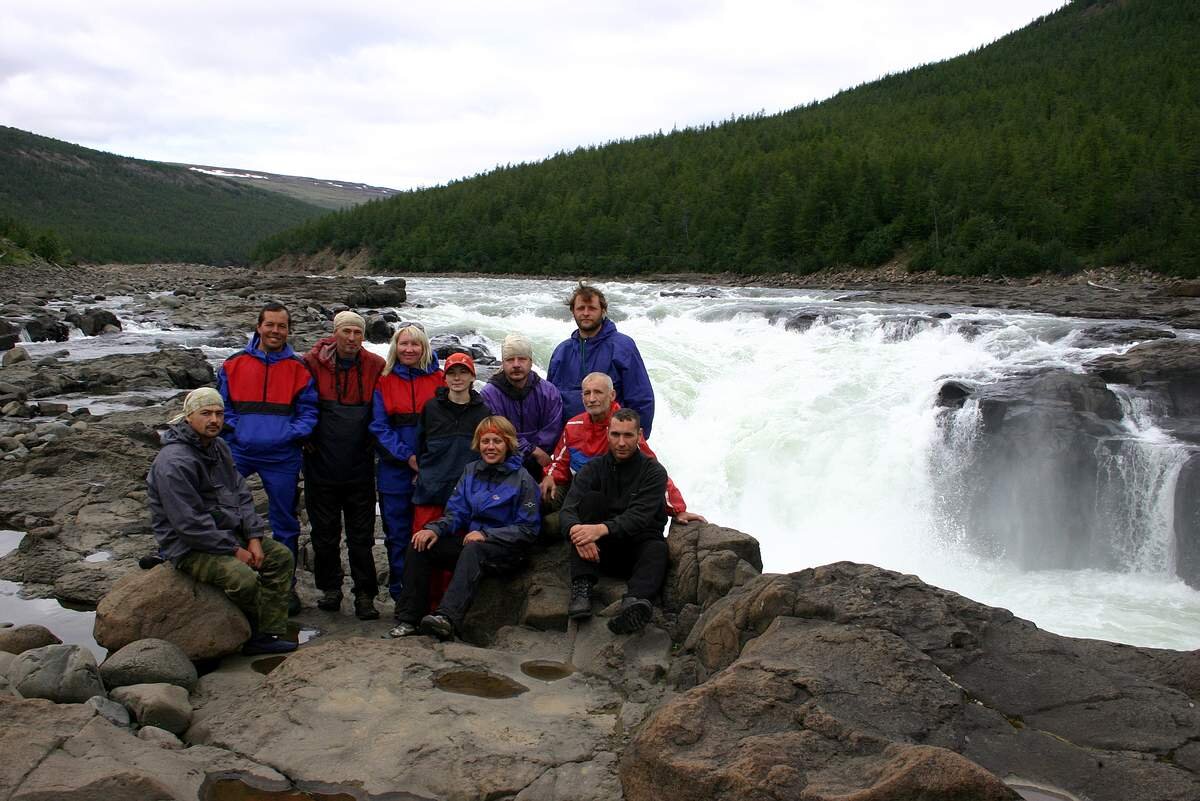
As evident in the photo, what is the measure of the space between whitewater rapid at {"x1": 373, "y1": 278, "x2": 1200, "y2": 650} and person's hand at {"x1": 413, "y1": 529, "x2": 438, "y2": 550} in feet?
20.2

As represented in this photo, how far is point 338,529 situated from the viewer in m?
6.44

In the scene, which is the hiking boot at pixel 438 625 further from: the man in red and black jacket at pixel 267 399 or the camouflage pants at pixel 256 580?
the man in red and black jacket at pixel 267 399

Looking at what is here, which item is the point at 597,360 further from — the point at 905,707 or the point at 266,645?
the point at 905,707

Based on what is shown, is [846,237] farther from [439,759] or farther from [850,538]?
[439,759]

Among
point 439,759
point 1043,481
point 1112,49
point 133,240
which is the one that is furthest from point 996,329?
point 133,240

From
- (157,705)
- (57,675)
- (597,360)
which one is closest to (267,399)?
(57,675)

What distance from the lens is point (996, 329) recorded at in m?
18.5

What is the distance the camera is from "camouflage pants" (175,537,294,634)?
209 inches

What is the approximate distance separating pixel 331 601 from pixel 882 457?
8.62 meters

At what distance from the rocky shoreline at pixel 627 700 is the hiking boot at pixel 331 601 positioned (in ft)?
0.22

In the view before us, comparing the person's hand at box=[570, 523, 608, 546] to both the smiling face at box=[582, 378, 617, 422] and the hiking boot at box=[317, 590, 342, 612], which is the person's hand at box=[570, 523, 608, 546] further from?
the hiking boot at box=[317, 590, 342, 612]

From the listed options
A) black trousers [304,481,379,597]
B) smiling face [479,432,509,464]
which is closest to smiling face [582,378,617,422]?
smiling face [479,432,509,464]

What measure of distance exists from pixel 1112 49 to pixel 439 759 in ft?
326

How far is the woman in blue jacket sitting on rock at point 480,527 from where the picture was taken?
574cm
